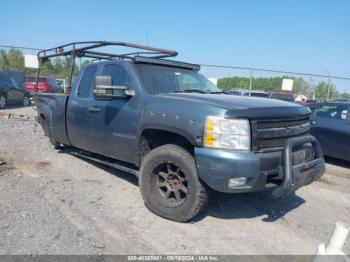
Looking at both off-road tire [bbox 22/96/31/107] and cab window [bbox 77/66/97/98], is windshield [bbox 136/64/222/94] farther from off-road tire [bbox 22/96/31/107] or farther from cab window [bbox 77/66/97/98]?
off-road tire [bbox 22/96/31/107]

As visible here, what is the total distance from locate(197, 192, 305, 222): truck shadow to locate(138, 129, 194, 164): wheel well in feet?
3.03

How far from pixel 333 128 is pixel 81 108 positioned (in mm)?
5182

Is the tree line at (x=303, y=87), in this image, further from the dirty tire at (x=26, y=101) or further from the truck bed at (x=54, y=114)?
the truck bed at (x=54, y=114)

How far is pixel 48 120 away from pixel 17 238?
3.69m

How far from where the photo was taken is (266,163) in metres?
3.71

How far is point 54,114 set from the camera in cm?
648

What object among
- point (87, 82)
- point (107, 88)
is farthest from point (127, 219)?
point (87, 82)

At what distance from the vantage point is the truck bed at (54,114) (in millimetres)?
6223

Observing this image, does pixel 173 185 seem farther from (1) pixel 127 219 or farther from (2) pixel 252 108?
(2) pixel 252 108

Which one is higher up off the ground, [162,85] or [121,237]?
[162,85]

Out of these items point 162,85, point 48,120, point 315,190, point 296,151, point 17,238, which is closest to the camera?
point 17,238

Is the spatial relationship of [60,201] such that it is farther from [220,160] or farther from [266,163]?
[266,163]

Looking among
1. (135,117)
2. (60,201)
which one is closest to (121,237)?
(60,201)

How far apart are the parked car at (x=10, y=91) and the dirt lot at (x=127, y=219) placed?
11.3m
